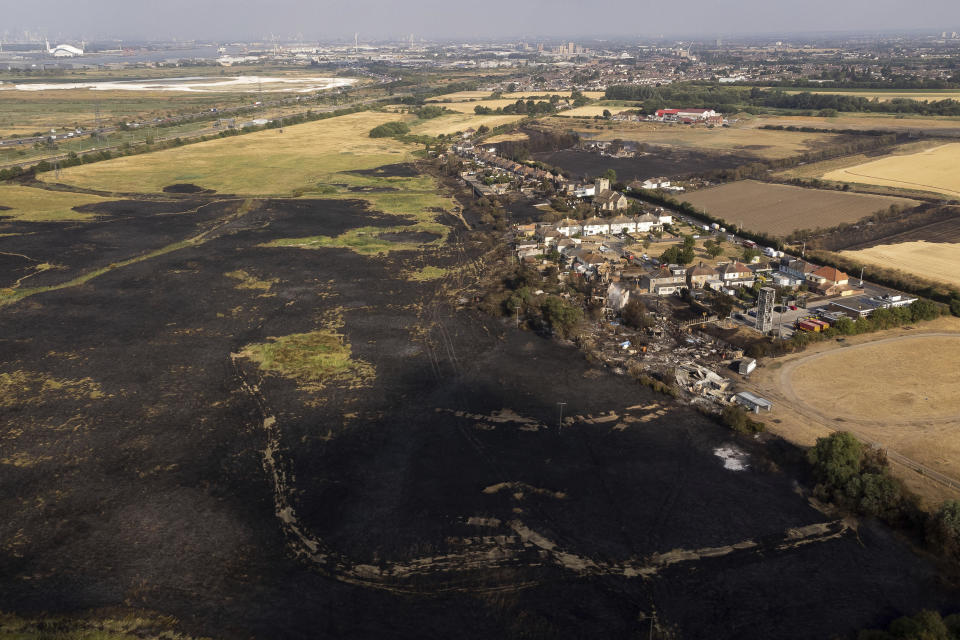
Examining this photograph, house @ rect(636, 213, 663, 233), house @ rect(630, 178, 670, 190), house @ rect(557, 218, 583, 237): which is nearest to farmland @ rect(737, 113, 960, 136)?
house @ rect(630, 178, 670, 190)

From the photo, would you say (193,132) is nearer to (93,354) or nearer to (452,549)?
(93,354)

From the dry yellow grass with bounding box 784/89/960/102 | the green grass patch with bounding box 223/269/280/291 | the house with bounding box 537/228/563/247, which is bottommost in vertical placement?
the green grass patch with bounding box 223/269/280/291

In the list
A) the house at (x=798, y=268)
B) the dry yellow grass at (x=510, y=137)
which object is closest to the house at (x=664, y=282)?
the house at (x=798, y=268)

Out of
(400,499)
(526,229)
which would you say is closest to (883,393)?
(400,499)

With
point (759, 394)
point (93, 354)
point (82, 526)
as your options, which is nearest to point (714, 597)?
point (759, 394)

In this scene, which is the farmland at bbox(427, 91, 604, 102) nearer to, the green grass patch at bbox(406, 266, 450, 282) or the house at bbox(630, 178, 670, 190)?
the house at bbox(630, 178, 670, 190)

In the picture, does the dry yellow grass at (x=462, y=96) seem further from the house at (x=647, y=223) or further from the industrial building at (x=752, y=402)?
the industrial building at (x=752, y=402)
